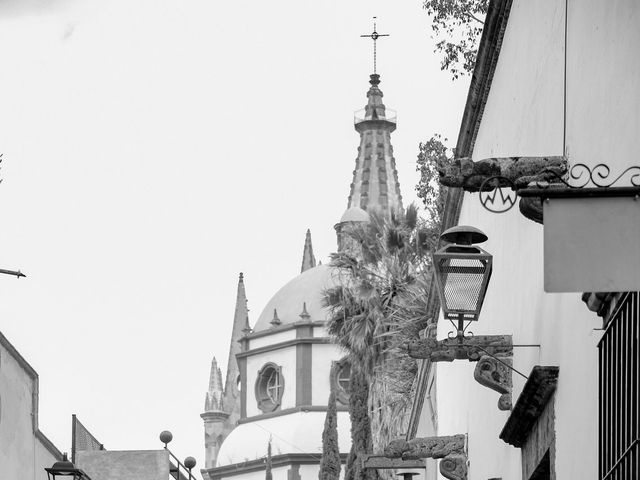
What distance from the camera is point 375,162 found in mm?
80250

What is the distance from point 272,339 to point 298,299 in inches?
81.7

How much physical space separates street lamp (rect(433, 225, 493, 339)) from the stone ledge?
2.05ft

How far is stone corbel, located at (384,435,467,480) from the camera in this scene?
15.0 m

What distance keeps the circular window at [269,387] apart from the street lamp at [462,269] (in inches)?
2637

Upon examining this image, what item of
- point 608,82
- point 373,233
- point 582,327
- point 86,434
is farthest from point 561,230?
point 373,233

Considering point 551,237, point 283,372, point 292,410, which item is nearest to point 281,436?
point 292,410

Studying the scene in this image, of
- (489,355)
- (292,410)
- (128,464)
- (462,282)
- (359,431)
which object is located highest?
(292,410)

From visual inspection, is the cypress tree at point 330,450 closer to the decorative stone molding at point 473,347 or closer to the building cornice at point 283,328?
the building cornice at point 283,328

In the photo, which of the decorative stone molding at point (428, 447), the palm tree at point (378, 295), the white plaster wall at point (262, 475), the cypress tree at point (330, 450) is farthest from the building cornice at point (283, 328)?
the decorative stone molding at point (428, 447)

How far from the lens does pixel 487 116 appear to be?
40.9ft

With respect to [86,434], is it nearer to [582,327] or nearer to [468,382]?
[468,382]

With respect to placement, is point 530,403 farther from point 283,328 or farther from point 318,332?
point 283,328

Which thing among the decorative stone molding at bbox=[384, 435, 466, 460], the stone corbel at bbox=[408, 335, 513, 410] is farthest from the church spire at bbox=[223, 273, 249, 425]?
the stone corbel at bbox=[408, 335, 513, 410]

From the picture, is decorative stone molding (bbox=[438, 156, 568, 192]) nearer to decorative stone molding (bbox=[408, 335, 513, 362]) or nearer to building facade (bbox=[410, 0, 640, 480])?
building facade (bbox=[410, 0, 640, 480])
